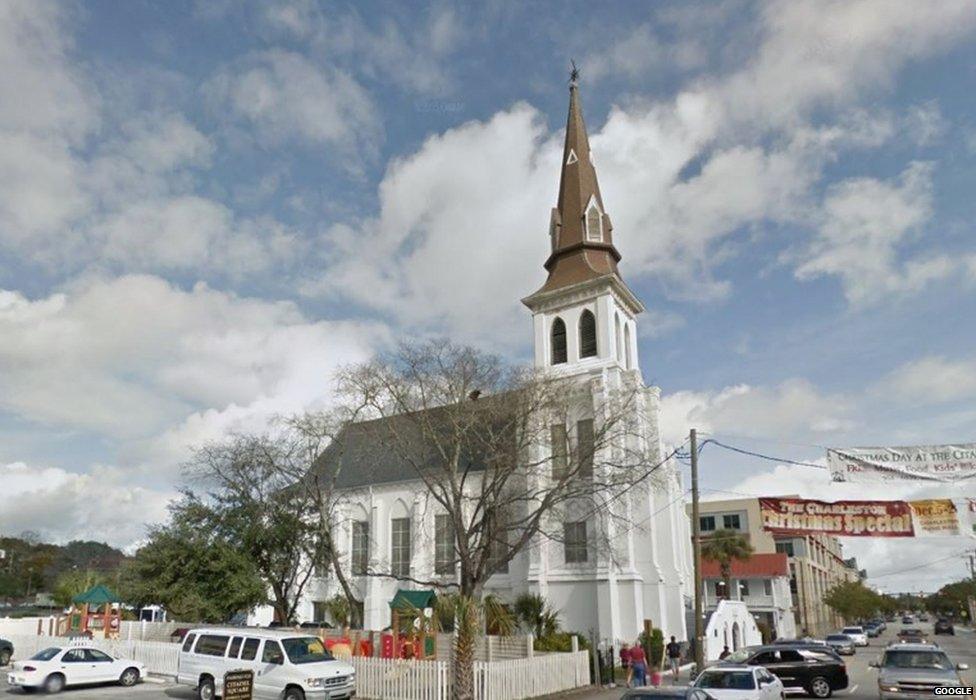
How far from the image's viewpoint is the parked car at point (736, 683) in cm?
1650

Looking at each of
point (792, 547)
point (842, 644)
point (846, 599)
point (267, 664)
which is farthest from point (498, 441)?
point (846, 599)

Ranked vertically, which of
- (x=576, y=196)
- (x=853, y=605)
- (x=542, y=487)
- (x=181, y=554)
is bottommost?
(x=853, y=605)

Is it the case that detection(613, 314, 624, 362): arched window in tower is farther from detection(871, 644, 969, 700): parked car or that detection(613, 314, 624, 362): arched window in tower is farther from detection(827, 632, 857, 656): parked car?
detection(871, 644, 969, 700): parked car

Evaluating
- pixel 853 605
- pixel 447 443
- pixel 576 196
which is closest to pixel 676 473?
pixel 447 443

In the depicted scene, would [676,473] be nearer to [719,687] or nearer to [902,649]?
[902,649]

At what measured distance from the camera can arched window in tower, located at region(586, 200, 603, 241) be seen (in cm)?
4400

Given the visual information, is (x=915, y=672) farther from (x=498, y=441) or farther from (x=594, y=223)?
(x=594, y=223)

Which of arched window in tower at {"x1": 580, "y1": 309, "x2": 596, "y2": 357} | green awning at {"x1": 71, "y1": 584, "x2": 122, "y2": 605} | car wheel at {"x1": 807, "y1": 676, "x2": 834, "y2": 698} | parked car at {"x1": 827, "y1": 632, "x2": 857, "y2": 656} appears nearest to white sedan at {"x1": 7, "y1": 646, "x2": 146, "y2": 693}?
green awning at {"x1": 71, "y1": 584, "x2": 122, "y2": 605}

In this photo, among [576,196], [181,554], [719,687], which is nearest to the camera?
[719,687]

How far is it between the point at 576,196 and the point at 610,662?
2788cm

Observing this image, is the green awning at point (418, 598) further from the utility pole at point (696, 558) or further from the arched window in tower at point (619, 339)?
the arched window in tower at point (619, 339)

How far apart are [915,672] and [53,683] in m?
23.7

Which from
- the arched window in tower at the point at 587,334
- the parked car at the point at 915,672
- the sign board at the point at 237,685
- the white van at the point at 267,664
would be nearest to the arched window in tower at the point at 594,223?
the arched window in tower at the point at 587,334

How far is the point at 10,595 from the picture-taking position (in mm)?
98438
